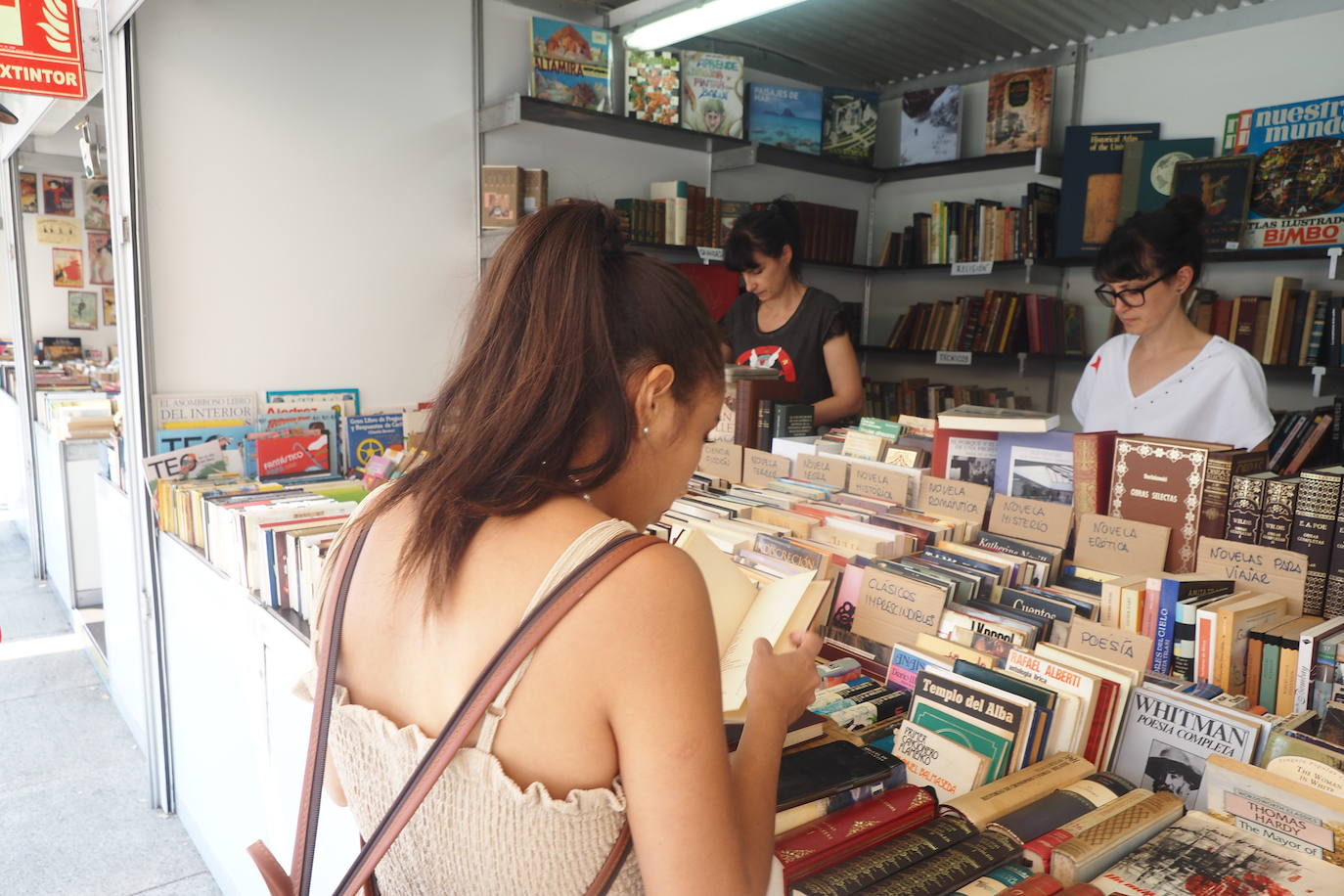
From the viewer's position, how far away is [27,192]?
495 centimetres

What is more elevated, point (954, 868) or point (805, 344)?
point (805, 344)

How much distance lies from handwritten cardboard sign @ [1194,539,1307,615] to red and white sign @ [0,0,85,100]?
3118 mm

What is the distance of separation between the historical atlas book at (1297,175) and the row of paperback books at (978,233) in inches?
37.1

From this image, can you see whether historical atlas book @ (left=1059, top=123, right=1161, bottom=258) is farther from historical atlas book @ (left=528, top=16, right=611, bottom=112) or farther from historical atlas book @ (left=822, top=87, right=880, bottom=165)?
historical atlas book @ (left=528, top=16, right=611, bottom=112)

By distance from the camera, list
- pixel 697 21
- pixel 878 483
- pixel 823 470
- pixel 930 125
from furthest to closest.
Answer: pixel 930 125
pixel 697 21
pixel 823 470
pixel 878 483

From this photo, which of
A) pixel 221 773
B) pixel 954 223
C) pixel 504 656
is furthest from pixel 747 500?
pixel 954 223

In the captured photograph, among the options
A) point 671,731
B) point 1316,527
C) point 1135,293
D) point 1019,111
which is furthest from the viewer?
point 1019,111

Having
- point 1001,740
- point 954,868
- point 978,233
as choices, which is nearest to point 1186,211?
point 1001,740

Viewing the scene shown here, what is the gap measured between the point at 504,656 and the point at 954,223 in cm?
480

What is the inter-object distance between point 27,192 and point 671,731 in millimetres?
5787

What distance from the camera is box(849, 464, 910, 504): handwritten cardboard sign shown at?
1994mm

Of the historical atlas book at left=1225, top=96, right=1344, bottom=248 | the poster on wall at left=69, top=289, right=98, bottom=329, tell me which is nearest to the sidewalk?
the poster on wall at left=69, top=289, right=98, bottom=329

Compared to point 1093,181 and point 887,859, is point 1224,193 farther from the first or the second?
point 887,859

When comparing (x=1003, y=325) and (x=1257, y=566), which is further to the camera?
(x=1003, y=325)
